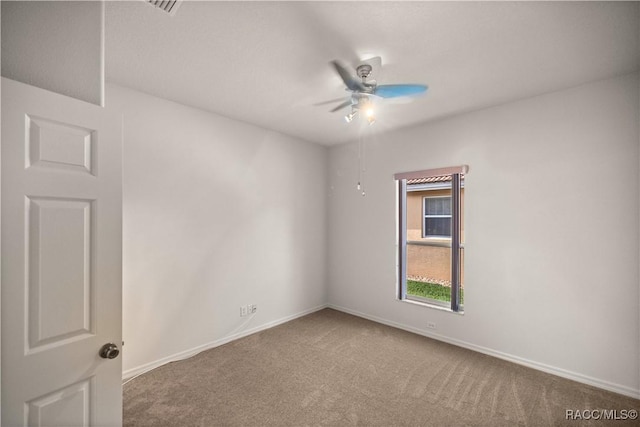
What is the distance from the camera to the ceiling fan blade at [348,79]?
6.77 ft

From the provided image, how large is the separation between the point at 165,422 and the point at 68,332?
1.27m

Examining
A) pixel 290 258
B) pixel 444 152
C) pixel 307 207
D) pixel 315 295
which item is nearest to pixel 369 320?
pixel 315 295

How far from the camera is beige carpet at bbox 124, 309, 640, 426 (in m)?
2.03

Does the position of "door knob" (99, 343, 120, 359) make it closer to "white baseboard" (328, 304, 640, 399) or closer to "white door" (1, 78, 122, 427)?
"white door" (1, 78, 122, 427)

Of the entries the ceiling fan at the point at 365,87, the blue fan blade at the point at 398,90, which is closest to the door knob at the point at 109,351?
the ceiling fan at the point at 365,87

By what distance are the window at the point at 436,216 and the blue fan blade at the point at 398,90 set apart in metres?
2.05

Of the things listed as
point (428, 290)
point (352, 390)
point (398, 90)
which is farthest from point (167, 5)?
point (428, 290)

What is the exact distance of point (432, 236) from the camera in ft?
14.3

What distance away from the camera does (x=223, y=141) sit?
3.28 m

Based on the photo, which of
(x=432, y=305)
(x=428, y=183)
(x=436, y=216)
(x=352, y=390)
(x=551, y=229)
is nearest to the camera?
(x=352, y=390)

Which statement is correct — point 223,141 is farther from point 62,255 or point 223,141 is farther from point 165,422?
point 165,422

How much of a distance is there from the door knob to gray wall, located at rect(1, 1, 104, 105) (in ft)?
3.73

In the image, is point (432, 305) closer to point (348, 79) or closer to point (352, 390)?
point (352, 390)

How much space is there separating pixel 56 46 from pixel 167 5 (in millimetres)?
606
